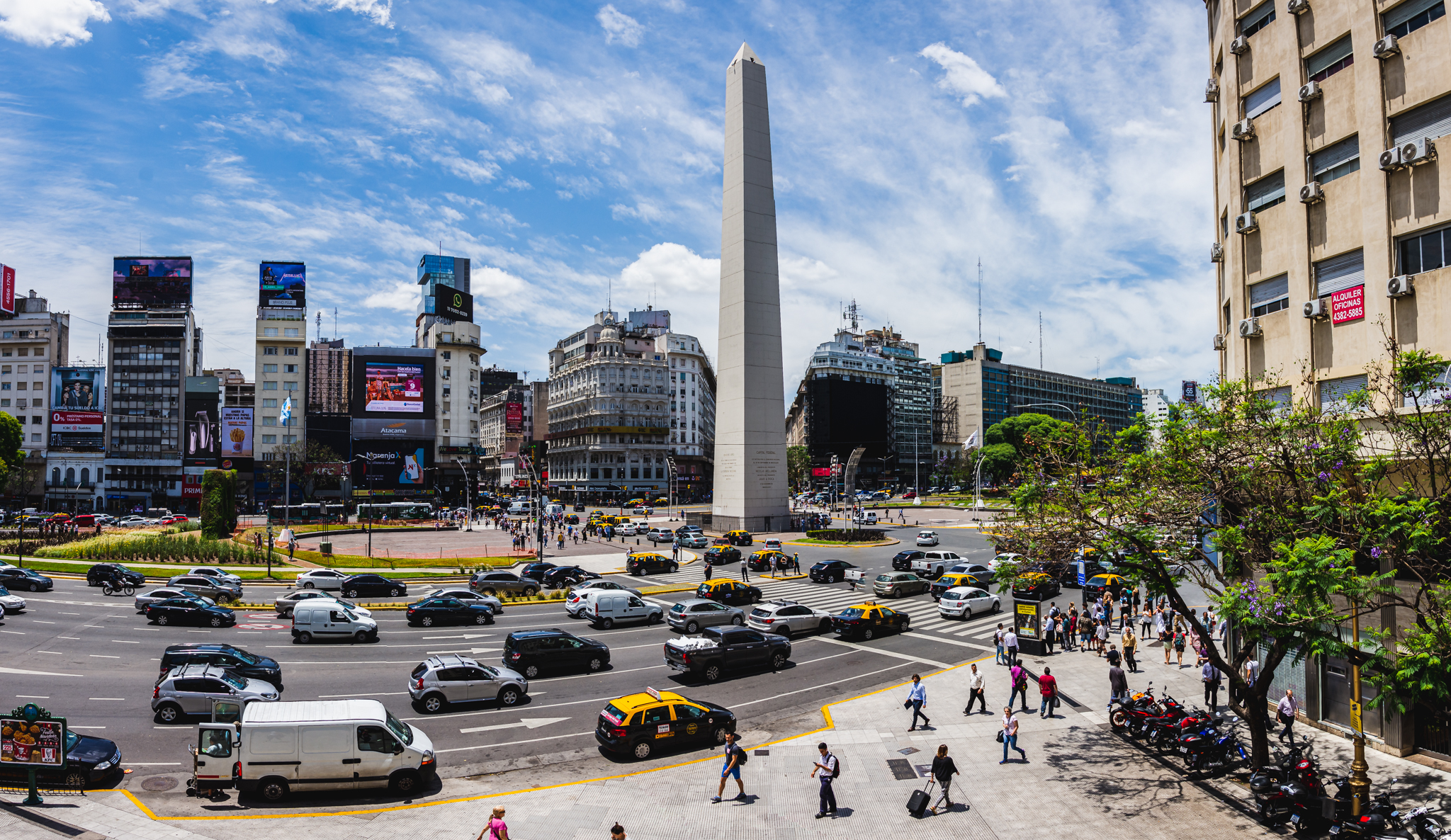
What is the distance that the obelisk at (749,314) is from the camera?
64.1 metres

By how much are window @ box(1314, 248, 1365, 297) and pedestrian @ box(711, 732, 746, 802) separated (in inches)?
722

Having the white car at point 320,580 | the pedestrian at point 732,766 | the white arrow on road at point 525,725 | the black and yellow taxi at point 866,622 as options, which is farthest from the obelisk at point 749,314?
the pedestrian at point 732,766

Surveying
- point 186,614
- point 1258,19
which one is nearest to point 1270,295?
point 1258,19

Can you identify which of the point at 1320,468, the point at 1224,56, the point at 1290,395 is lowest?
the point at 1320,468

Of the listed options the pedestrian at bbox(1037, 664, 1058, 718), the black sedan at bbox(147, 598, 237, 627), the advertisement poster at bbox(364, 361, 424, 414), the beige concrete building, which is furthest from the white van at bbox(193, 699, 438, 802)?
the advertisement poster at bbox(364, 361, 424, 414)

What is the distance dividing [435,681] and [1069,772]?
16.3m

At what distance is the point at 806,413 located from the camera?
173 m

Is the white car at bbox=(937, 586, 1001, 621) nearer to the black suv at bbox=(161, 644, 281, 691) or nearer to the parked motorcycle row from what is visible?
the parked motorcycle row

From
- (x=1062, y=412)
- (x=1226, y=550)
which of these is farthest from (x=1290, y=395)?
A: (x=1062, y=412)

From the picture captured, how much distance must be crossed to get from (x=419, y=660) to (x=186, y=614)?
38.2 feet

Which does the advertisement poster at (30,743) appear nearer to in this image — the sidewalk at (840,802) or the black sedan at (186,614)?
the sidewalk at (840,802)

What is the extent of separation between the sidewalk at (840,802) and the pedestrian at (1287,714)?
43.5 inches

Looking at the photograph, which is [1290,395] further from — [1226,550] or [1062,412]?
[1062,412]

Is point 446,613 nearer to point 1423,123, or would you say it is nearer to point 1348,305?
point 1348,305
